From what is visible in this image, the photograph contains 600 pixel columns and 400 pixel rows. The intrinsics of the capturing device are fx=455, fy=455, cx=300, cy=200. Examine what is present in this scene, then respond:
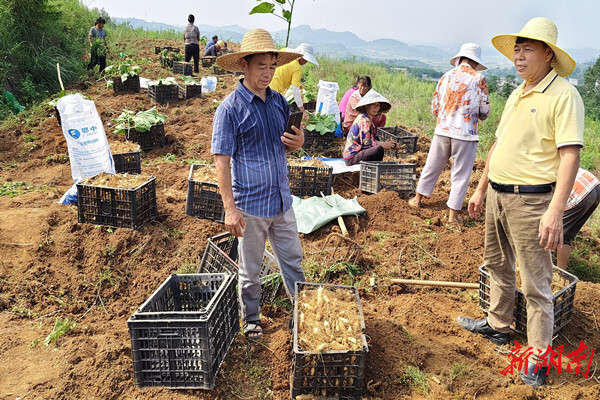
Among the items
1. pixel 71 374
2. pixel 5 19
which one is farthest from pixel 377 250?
pixel 5 19

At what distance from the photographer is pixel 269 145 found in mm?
2934

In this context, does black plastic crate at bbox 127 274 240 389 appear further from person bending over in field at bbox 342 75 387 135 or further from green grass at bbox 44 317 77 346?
person bending over in field at bbox 342 75 387 135

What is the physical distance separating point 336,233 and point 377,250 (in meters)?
0.49

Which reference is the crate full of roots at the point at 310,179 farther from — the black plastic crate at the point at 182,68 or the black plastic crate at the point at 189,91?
the black plastic crate at the point at 182,68

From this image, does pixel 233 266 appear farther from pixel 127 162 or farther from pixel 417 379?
pixel 127 162

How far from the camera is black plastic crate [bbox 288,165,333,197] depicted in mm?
5816

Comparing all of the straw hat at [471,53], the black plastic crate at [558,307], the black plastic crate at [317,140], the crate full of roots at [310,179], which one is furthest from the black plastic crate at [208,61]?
the black plastic crate at [558,307]

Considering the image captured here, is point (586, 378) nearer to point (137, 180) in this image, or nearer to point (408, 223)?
point (408, 223)

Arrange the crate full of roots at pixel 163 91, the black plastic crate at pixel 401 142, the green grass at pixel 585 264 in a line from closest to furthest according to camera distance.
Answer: the green grass at pixel 585 264
the black plastic crate at pixel 401 142
the crate full of roots at pixel 163 91

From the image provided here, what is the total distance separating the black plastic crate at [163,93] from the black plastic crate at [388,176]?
6.44m

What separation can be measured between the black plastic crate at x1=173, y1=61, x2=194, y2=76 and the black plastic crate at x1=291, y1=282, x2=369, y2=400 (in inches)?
503

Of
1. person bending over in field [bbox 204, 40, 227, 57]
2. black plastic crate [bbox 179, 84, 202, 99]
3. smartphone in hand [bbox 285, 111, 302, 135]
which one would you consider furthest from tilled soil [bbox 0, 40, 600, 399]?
person bending over in field [bbox 204, 40, 227, 57]

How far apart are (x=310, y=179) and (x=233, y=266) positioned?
2553 millimetres

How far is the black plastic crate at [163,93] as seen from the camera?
10609mm
